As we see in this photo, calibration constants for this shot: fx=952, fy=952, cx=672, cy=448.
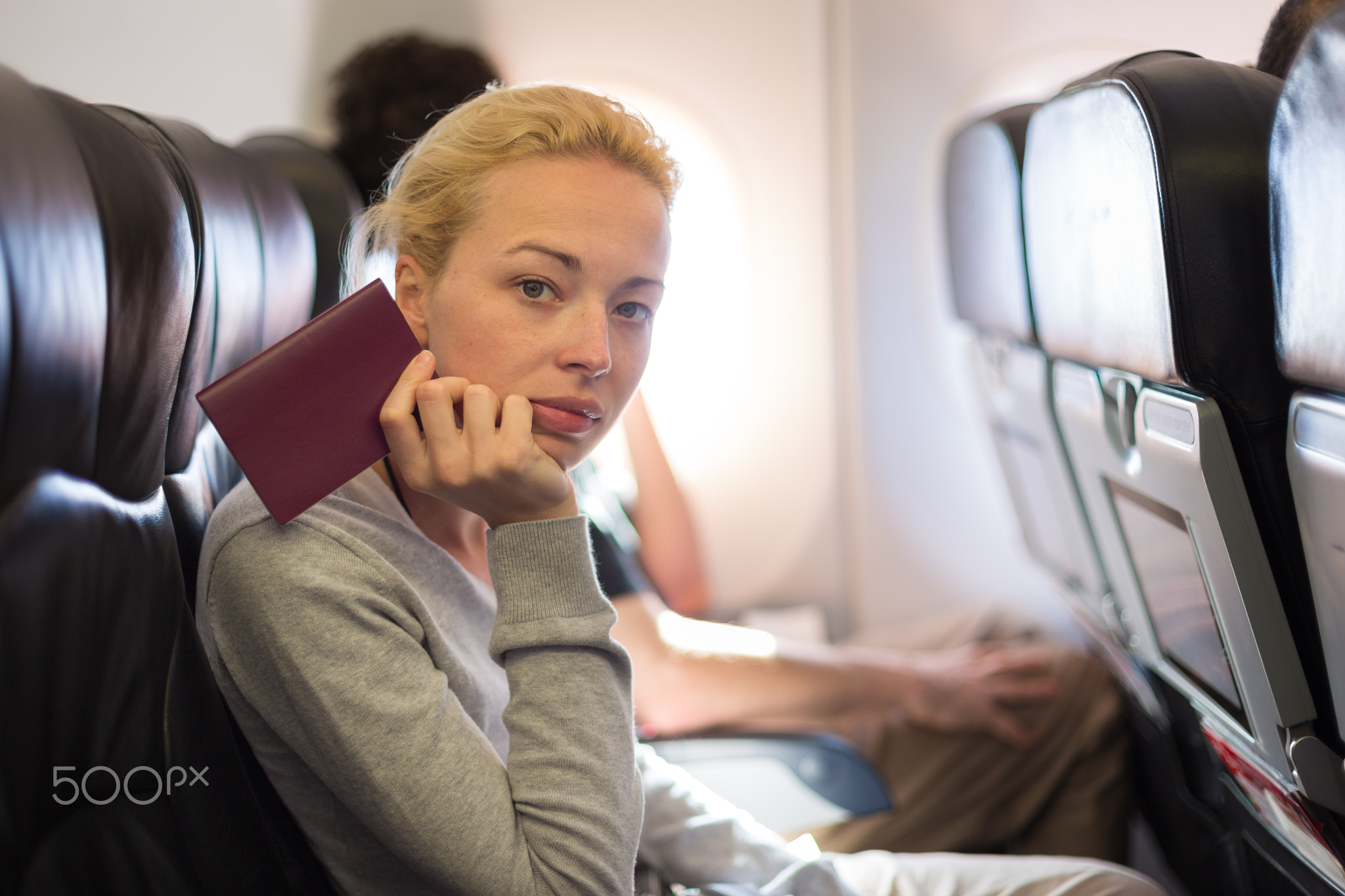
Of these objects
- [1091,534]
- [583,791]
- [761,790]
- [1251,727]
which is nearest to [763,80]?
[1091,534]

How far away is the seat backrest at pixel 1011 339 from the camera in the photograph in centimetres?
137

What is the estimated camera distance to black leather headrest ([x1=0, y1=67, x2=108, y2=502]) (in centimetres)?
53

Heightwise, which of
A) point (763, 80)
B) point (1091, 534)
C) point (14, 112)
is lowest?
point (1091, 534)

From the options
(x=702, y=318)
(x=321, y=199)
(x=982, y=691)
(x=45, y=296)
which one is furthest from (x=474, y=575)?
(x=702, y=318)

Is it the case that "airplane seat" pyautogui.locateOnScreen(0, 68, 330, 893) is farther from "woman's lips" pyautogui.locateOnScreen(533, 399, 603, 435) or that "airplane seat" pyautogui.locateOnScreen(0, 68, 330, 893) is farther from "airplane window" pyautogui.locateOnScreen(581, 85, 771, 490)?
"airplane window" pyautogui.locateOnScreen(581, 85, 771, 490)

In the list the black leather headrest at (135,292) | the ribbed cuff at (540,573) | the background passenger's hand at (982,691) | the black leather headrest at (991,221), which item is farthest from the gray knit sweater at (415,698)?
the background passenger's hand at (982,691)

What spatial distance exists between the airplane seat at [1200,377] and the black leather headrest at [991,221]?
0.50ft

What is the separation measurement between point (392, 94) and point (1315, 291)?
1.92 meters

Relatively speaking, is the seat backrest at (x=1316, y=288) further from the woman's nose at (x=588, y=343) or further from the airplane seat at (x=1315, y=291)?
the woman's nose at (x=588, y=343)

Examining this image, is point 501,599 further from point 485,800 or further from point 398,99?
point 398,99

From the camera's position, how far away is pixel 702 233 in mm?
2686

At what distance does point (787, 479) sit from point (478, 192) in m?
2.10

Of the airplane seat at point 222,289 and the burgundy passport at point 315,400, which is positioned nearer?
the burgundy passport at point 315,400

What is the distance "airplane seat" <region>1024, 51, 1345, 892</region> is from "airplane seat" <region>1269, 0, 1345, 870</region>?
5 cm
